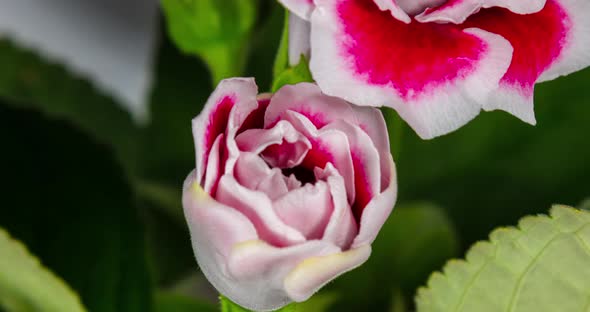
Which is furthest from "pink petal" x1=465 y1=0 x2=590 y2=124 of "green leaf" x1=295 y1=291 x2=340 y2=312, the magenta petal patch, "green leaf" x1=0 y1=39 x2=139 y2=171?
"green leaf" x1=0 y1=39 x2=139 y2=171

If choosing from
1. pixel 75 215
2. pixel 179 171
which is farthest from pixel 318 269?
pixel 179 171

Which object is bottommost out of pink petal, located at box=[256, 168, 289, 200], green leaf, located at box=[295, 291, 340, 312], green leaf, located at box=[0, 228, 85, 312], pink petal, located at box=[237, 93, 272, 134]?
green leaf, located at box=[295, 291, 340, 312]

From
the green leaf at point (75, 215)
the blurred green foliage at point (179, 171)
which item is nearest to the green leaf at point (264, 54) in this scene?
the blurred green foliage at point (179, 171)

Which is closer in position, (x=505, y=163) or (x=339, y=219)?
(x=339, y=219)

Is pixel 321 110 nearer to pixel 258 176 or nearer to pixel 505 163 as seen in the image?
pixel 258 176

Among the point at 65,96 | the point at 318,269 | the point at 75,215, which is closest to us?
the point at 318,269

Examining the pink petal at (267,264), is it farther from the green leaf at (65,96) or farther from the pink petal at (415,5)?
the green leaf at (65,96)

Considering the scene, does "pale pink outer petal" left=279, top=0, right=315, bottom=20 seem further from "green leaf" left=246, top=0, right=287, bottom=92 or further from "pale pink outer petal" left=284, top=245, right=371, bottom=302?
"green leaf" left=246, top=0, right=287, bottom=92

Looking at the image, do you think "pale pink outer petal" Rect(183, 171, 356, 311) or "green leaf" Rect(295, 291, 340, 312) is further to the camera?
"green leaf" Rect(295, 291, 340, 312)

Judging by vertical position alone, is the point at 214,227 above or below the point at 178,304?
above
